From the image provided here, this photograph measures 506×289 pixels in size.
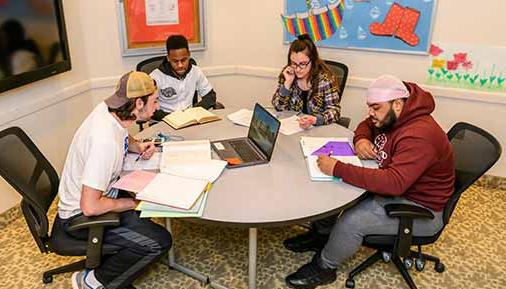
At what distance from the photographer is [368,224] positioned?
1.95 m

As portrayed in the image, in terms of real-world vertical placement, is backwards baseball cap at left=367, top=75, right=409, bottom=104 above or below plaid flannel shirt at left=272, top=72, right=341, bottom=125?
above

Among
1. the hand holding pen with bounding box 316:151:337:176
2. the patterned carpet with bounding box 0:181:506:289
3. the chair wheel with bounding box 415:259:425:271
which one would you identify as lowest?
the patterned carpet with bounding box 0:181:506:289

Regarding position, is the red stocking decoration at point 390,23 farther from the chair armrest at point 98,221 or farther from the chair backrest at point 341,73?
the chair armrest at point 98,221

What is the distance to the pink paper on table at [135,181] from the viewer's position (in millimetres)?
1731

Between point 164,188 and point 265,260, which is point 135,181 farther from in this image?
point 265,260

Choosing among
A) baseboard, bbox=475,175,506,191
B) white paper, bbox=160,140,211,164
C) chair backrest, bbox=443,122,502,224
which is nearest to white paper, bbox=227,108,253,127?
white paper, bbox=160,140,211,164

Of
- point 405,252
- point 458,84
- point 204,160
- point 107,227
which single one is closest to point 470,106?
point 458,84

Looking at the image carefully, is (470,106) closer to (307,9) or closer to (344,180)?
(307,9)

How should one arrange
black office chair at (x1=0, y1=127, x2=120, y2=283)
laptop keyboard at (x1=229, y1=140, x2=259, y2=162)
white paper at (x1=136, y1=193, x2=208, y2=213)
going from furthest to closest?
laptop keyboard at (x1=229, y1=140, x2=259, y2=162)
black office chair at (x1=0, y1=127, x2=120, y2=283)
white paper at (x1=136, y1=193, x2=208, y2=213)

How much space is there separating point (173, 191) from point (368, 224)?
2.96 feet

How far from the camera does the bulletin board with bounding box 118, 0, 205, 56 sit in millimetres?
3262

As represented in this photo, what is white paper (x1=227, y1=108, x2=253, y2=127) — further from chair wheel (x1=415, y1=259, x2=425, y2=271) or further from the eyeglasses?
chair wheel (x1=415, y1=259, x2=425, y2=271)

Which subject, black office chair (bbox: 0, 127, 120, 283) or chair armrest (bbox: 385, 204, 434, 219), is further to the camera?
chair armrest (bbox: 385, 204, 434, 219)

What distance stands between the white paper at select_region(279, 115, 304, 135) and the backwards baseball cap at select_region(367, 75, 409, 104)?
1.95 ft
